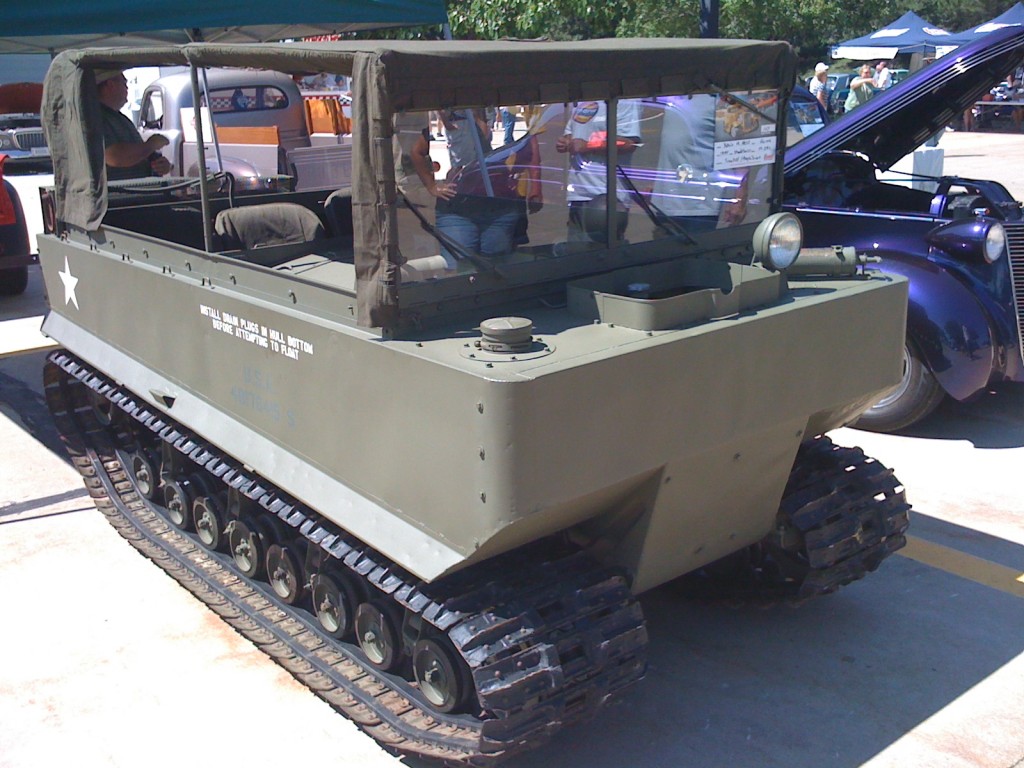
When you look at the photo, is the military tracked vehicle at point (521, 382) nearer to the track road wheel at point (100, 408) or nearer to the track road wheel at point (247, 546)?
the track road wheel at point (247, 546)

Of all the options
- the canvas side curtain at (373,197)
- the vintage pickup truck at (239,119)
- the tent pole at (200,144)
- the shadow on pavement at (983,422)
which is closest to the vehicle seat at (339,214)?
the tent pole at (200,144)

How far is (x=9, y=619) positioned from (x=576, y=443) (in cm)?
289

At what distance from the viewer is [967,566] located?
5.11m

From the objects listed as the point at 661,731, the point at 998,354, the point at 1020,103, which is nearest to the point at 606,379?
the point at 661,731

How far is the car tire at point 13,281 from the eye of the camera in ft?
35.5

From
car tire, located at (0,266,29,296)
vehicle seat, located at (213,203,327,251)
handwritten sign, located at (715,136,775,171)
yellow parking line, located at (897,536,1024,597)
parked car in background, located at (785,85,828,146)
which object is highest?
handwritten sign, located at (715,136,775,171)

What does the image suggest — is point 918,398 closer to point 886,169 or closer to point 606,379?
point 886,169

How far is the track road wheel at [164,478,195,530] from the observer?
524cm

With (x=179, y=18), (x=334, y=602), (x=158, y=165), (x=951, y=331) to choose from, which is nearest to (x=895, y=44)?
(x=179, y=18)

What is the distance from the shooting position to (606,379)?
3195mm

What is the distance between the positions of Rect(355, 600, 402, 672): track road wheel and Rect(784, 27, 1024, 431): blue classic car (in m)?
3.42

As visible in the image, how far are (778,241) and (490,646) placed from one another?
5.41 feet

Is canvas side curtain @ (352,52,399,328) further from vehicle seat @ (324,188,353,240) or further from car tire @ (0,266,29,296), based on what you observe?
car tire @ (0,266,29,296)

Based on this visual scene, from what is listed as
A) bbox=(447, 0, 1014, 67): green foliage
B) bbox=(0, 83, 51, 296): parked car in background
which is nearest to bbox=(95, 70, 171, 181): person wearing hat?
bbox=(0, 83, 51, 296): parked car in background
